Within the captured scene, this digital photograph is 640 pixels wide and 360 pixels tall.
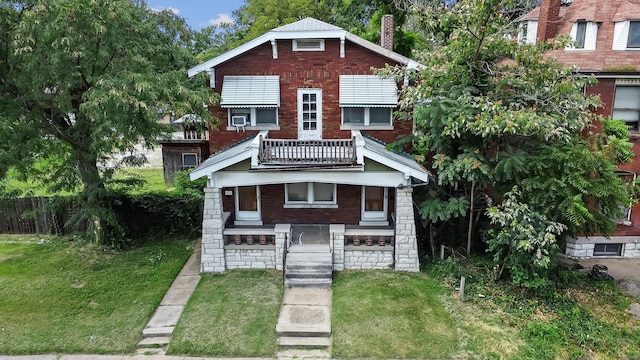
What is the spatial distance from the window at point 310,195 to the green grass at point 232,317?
297cm

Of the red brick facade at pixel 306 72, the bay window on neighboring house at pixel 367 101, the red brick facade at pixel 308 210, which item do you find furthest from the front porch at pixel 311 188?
the red brick facade at pixel 306 72

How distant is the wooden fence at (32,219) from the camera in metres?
16.3

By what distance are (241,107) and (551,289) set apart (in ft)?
36.4

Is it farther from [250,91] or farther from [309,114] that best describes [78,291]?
[309,114]

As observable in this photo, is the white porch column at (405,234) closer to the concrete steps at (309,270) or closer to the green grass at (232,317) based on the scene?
the concrete steps at (309,270)

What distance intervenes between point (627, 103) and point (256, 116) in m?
12.7

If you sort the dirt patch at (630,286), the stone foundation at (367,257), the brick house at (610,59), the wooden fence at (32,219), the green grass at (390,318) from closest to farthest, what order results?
the green grass at (390,318) < the dirt patch at (630,286) < the stone foundation at (367,257) < the brick house at (610,59) < the wooden fence at (32,219)

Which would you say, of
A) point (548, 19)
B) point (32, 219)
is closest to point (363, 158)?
point (548, 19)

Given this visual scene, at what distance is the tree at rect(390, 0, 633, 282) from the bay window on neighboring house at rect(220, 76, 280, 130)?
4915 millimetres

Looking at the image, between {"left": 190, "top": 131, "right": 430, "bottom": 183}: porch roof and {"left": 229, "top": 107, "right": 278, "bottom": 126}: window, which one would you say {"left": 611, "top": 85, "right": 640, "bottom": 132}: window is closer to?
{"left": 190, "top": 131, "right": 430, "bottom": 183}: porch roof

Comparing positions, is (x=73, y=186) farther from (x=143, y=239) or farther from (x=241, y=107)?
(x=241, y=107)

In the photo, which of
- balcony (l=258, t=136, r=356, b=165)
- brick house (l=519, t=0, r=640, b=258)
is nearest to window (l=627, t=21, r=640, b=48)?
brick house (l=519, t=0, r=640, b=258)

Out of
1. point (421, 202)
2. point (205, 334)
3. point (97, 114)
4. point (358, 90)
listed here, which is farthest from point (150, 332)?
point (358, 90)

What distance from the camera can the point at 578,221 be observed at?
10.5m
